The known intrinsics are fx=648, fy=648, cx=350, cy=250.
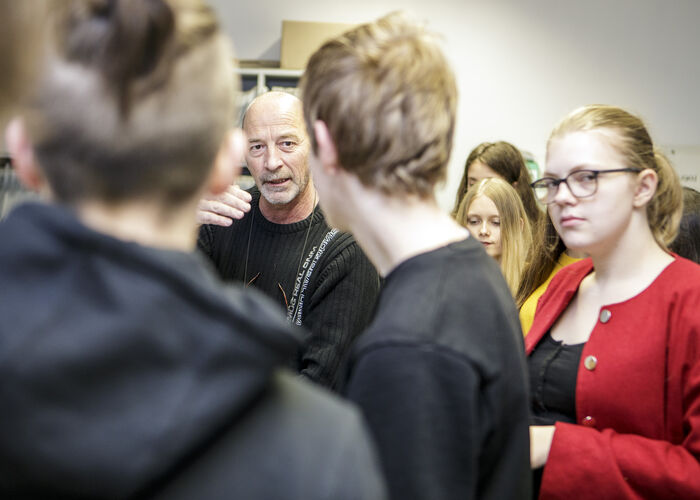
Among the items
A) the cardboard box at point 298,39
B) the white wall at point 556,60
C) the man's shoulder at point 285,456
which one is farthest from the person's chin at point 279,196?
the white wall at point 556,60

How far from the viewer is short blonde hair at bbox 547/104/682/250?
133 centimetres

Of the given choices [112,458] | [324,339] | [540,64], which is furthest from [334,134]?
[540,64]

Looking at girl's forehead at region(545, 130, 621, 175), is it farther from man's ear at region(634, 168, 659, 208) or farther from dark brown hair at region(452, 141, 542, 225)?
dark brown hair at region(452, 141, 542, 225)

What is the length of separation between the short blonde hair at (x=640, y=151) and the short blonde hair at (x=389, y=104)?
552 mm

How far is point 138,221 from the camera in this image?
1.91 ft

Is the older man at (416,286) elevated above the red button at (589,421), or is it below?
above

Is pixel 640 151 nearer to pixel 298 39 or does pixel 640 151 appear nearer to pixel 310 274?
pixel 310 274

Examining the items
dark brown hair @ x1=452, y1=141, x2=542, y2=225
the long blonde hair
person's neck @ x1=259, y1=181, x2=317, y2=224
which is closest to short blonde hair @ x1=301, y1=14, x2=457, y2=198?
person's neck @ x1=259, y1=181, x2=317, y2=224

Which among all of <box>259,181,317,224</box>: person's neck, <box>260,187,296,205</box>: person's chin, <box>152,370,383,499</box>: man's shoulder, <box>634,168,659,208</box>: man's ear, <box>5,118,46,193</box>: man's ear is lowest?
<box>259,181,317,224</box>: person's neck

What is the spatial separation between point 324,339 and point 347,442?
121cm

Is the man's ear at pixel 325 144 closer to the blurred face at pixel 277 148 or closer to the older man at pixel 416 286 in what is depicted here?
the older man at pixel 416 286

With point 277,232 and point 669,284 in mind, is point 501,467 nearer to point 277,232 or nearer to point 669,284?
point 669,284

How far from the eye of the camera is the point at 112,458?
49cm

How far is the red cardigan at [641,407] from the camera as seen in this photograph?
113 cm
